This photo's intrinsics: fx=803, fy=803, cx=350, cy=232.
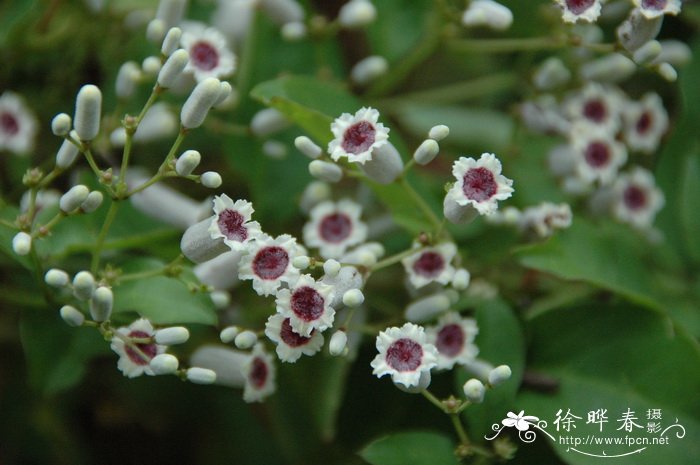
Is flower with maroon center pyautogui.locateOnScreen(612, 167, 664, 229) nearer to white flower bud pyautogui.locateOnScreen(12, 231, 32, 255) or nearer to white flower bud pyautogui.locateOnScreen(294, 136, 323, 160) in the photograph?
white flower bud pyautogui.locateOnScreen(294, 136, 323, 160)

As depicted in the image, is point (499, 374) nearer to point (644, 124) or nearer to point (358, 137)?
point (358, 137)

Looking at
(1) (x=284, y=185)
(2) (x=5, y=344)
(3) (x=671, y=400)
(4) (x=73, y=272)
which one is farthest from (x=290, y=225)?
(3) (x=671, y=400)

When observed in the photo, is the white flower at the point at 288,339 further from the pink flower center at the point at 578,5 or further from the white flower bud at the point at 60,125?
the pink flower center at the point at 578,5

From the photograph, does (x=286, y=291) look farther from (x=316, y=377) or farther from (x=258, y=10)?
(x=258, y=10)

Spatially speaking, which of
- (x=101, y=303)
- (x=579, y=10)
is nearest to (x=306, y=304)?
(x=101, y=303)

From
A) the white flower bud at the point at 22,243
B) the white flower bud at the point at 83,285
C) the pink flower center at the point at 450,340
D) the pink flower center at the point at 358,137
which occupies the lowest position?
the pink flower center at the point at 450,340

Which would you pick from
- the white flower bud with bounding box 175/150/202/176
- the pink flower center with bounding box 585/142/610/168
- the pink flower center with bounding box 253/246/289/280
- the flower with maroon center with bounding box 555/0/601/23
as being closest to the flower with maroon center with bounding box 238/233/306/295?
the pink flower center with bounding box 253/246/289/280

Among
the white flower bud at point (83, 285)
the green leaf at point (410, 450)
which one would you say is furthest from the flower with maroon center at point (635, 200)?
the white flower bud at point (83, 285)
